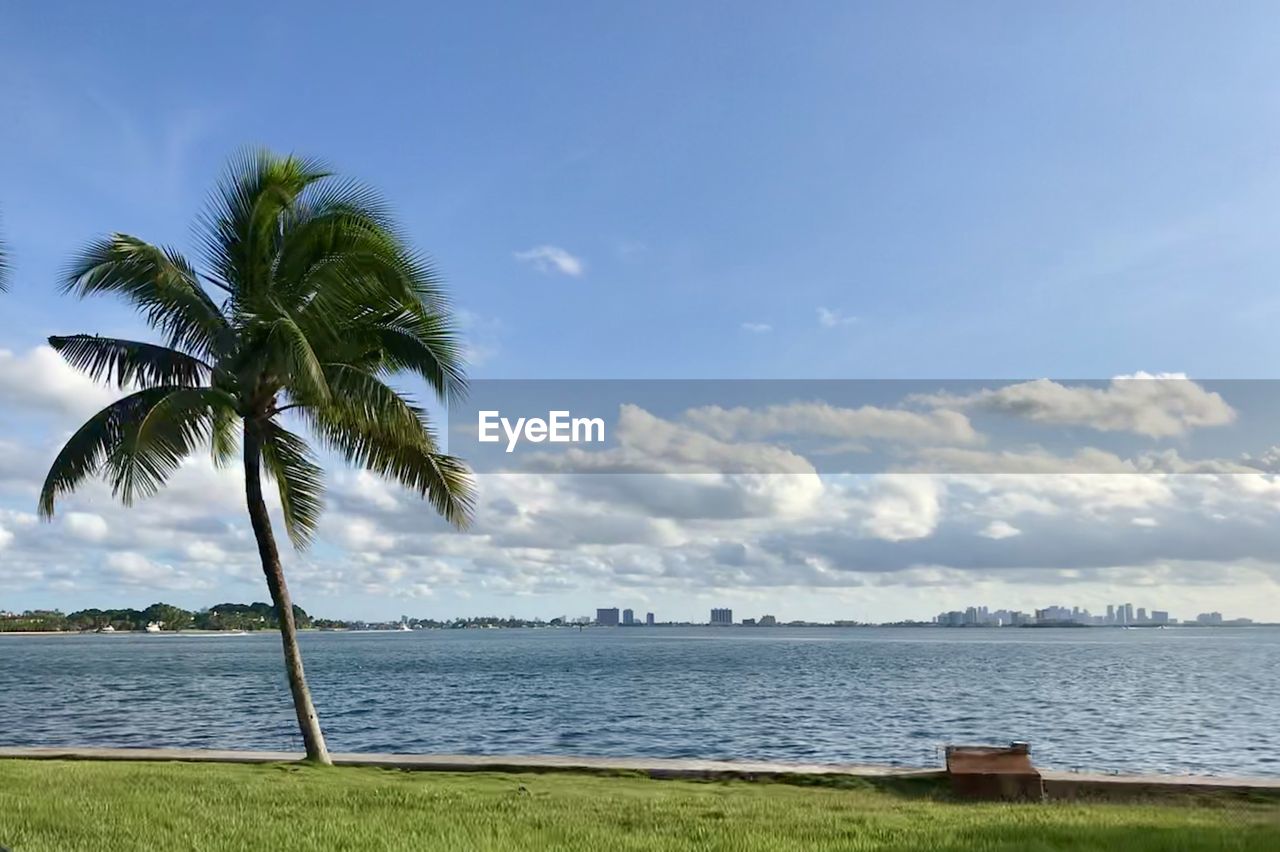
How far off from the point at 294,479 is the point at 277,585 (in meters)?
2.00

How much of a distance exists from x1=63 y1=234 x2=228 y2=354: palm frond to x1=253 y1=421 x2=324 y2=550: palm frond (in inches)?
70.2

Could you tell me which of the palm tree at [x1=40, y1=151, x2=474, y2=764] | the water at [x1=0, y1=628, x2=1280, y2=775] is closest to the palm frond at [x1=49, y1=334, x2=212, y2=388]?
the palm tree at [x1=40, y1=151, x2=474, y2=764]

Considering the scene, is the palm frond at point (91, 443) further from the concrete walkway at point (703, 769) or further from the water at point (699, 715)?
the water at point (699, 715)

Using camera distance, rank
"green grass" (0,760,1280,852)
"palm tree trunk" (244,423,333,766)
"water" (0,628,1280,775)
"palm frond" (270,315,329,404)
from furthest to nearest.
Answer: "water" (0,628,1280,775) → "palm tree trunk" (244,423,333,766) → "palm frond" (270,315,329,404) → "green grass" (0,760,1280,852)

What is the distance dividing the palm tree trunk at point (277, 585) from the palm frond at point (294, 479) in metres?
0.63

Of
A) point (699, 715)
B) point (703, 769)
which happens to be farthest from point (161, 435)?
point (699, 715)

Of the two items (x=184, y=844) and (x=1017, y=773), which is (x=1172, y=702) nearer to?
(x=1017, y=773)

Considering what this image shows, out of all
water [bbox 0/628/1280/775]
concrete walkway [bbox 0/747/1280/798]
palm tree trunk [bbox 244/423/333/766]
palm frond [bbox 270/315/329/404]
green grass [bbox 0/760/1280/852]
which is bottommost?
water [bbox 0/628/1280/775]

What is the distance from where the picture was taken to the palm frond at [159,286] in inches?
643

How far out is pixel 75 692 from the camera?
58875 mm

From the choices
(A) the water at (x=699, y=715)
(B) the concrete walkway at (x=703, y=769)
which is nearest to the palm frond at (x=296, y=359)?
(B) the concrete walkway at (x=703, y=769)

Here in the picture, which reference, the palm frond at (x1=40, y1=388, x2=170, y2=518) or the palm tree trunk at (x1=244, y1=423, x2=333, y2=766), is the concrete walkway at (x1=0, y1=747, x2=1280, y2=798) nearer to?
the palm tree trunk at (x1=244, y1=423, x2=333, y2=766)

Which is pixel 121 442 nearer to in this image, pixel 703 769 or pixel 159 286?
pixel 159 286

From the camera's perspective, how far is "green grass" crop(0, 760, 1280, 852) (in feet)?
28.0
